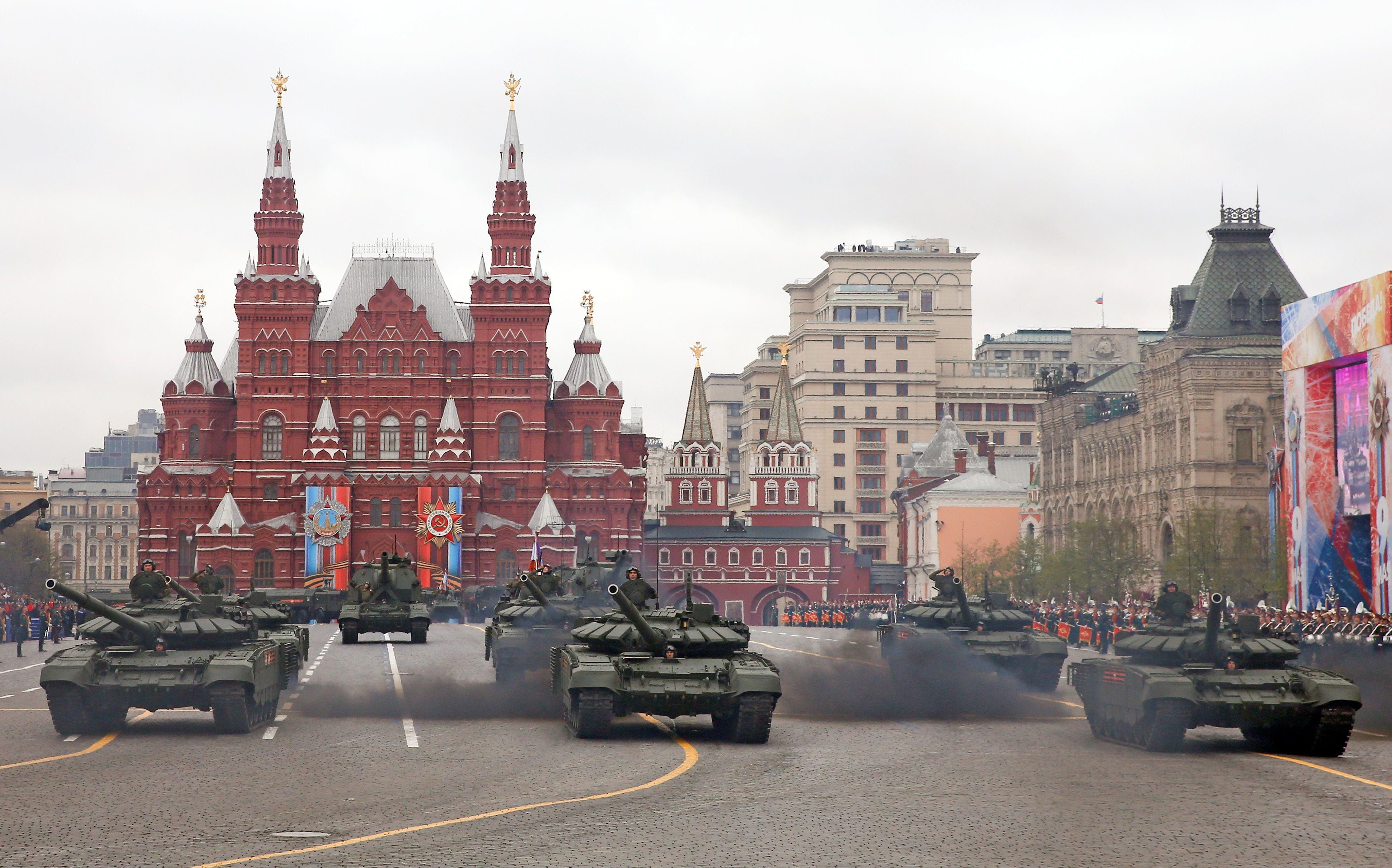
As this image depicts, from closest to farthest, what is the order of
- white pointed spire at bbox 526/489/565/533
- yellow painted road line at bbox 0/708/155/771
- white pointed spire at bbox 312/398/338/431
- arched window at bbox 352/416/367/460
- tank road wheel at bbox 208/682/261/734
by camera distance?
yellow painted road line at bbox 0/708/155/771 → tank road wheel at bbox 208/682/261/734 → white pointed spire at bbox 312/398/338/431 → white pointed spire at bbox 526/489/565/533 → arched window at bbox 352/416/367/460

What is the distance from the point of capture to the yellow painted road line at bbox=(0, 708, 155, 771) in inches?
735

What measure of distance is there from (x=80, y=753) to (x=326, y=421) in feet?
263

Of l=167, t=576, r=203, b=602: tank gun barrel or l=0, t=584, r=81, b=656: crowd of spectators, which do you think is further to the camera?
l=0, t=584, r=81, b=656: crowd of spectators

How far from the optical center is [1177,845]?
13625 mm

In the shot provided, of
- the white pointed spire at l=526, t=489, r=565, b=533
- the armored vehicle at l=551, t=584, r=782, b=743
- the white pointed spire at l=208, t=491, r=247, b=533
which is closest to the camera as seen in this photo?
the armored vehicle at l=551, t=584, r=782, b=743

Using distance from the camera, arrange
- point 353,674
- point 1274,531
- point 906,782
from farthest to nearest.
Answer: point 1274,531 → point 353,674 → point 906,782

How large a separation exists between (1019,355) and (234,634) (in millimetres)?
157357

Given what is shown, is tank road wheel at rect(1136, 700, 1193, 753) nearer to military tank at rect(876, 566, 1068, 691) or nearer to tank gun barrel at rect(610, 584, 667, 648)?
tank gun barrel at rect(610, 584, 667, 648)

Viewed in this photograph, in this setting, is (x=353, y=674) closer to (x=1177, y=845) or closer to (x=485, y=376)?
(x=1177, y=845)

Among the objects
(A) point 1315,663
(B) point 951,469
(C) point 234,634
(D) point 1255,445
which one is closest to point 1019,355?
(B) point 951,469

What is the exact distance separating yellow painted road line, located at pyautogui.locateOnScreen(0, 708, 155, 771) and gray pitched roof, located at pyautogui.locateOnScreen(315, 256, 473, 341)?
8200 cm

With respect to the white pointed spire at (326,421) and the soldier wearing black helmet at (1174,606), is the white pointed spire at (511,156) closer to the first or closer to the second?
the white pointed spire at (326,421)

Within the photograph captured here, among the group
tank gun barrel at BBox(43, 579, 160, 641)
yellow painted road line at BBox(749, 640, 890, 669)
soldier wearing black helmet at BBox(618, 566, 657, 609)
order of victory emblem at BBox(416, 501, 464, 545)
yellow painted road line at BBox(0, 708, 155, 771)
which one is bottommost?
yellow painted road line at BBox(749, 640, 890, 669)

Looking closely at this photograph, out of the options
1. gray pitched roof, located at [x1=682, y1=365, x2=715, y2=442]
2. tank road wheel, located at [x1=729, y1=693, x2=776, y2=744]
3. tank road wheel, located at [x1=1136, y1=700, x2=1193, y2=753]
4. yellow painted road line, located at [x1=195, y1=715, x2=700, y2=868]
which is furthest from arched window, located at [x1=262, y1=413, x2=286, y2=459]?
tank road wheel, located at [x1=1136, y1=700, x2=1193, y2=753]
